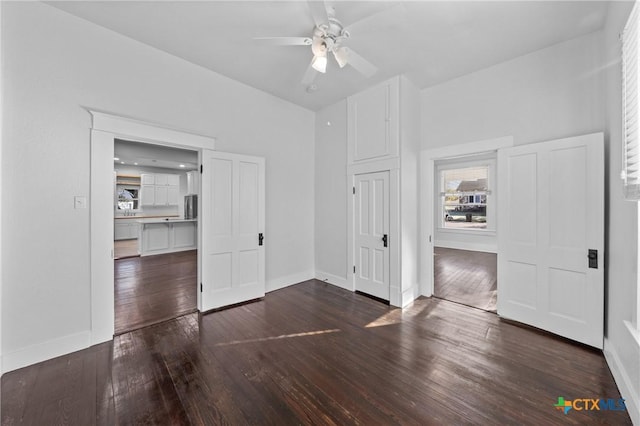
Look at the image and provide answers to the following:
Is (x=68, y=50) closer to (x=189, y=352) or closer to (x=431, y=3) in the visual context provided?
(x=189, y=352)

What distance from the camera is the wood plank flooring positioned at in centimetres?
165

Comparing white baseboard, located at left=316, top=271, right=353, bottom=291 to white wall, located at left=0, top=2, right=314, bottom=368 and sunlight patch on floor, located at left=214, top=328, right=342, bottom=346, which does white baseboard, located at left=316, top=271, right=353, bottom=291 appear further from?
white wall, located at left=0, top=2, right=314, bottom=368

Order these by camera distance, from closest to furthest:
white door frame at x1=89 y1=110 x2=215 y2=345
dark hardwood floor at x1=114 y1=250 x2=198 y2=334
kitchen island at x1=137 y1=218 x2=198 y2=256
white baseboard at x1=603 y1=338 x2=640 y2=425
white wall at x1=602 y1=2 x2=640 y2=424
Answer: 1. white baseboard at x1=603 y1=338 x2=640 y2=425
2. white wall at x1=602 y1=2 x2=640 y2=424
3. white door frame at x1=89 y1=110 x2=215 y2=345
4. dark hardwood floor at x1=114 y1=250 x2=198 y2=334
5. kitchen island at x1=137 y1=218 x2=198 y2=256

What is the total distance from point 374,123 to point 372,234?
1.70 m

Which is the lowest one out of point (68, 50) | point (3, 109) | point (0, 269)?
point (0, 269)

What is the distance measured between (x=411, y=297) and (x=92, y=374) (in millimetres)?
3626

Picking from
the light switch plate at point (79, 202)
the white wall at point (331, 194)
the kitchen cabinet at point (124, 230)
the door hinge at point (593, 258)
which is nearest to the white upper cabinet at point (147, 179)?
the kitchen cabinet at point (124, 230)

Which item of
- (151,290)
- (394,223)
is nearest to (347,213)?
(394,223)

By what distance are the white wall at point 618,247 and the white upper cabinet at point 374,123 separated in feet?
6.43

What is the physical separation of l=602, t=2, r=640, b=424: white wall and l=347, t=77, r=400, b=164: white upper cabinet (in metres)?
1.96

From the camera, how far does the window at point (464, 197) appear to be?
7562 millimetres

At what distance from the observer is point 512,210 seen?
9.62ft

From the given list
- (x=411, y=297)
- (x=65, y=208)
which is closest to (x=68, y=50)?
(x=65, y=208)

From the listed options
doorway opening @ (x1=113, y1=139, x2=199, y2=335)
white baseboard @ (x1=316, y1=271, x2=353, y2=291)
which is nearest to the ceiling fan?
doorway opening @ (x1=113, y1=139, x2=199, y2=335)
